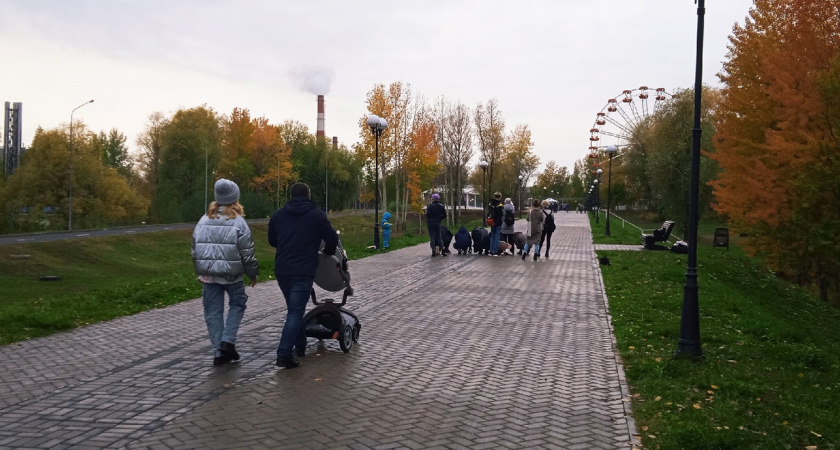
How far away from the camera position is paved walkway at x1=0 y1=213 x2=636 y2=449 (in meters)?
5.05

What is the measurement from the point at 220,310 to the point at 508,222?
50.6 ft

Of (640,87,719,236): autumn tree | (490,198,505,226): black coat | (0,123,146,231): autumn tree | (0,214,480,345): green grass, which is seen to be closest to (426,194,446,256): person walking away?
(490,198,505,226): black coat

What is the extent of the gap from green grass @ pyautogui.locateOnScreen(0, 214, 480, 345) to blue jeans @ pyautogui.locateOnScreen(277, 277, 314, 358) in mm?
3523

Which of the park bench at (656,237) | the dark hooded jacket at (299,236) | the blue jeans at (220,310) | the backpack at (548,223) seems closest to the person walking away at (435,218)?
the backpack at (548,223)

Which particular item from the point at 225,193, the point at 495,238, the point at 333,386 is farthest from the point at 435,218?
the point at 333,386

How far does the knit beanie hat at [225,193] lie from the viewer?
23.0ft

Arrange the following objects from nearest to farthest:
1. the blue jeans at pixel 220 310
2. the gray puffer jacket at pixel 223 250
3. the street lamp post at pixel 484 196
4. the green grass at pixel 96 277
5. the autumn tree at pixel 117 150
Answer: the gray puffer jacket at pixel 223 250 → the blue jeans at pixel 220 310 → the green grass at pixel 96 277 → the street lamp post at pixel 484 196 → the autumn tree at pixel 117 150

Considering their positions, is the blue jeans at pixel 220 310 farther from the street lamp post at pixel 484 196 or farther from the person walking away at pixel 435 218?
the street lamp post at pixel 484 196

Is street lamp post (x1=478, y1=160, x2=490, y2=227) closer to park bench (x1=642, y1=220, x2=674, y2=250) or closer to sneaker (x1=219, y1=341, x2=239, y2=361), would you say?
park bench (x1=642, y1=220, x2=674, y2=250)

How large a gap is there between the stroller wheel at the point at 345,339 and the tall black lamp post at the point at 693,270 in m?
3.43

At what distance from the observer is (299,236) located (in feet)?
23.4

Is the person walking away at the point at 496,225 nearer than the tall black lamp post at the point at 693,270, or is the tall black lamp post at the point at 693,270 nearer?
the tall black lamp post at the point at 693,270

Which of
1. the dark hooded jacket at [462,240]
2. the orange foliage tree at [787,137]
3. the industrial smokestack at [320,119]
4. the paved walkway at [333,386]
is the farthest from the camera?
the industrial smokestack at [320,119]

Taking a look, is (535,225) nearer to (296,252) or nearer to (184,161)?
(296,252)
